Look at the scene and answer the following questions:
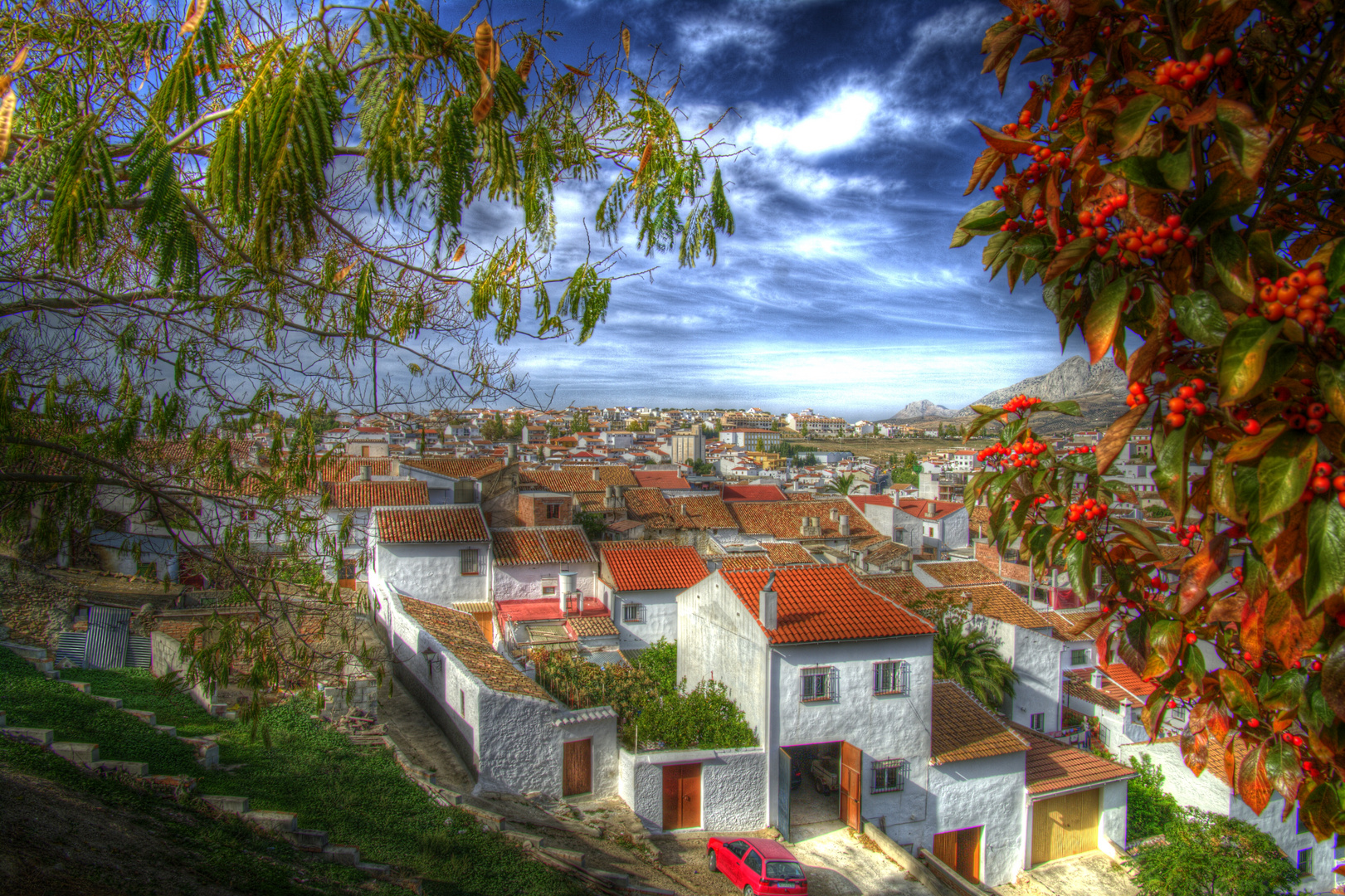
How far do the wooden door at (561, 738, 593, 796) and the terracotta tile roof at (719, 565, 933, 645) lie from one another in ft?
12.8

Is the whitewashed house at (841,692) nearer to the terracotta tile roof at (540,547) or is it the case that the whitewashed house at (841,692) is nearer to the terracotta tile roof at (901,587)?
the terracotta tile roof at (901,587)

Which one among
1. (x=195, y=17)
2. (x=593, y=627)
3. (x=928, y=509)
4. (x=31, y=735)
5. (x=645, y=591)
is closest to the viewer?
(x=195, y=17)

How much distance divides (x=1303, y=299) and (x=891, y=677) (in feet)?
44.3

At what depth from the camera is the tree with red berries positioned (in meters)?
1.48

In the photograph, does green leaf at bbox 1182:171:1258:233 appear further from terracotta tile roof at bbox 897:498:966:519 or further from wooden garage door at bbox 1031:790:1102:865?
terracotta tile roof at bbox 897:498:966:519

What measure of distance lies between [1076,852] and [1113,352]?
18.0 m

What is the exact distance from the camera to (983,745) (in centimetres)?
1434

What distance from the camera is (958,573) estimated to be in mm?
24141

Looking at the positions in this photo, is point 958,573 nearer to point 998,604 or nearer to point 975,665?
point 998,604

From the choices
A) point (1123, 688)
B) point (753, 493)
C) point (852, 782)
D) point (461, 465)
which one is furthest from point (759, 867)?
point (753, 493)

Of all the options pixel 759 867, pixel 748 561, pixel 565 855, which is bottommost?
pixel 759 867

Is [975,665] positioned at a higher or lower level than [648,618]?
lower

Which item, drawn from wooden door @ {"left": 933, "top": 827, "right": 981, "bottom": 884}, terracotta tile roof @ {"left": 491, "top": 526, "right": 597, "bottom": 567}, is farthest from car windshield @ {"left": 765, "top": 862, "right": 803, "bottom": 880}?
terracotta tile roof @ {"left": 491, "top": 526, "right": 597, "bottom": 567}

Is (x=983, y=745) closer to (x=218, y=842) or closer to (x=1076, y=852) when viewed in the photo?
(x=1076, y=852)
